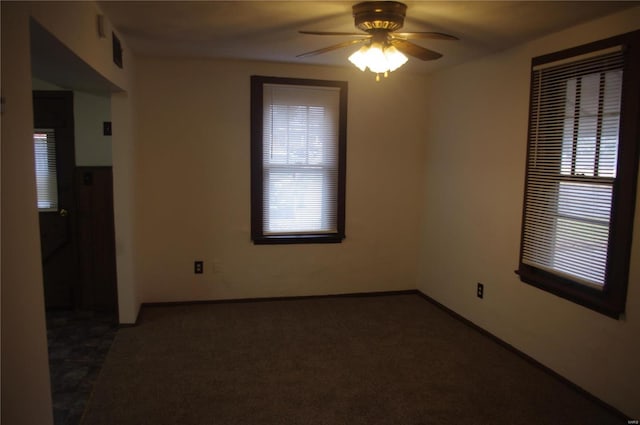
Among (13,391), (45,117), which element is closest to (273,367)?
(13,391)

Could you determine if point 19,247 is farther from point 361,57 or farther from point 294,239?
point 294,239

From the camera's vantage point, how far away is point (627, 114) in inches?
102

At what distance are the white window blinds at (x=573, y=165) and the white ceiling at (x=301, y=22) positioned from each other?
351mm

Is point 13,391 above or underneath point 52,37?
underneath

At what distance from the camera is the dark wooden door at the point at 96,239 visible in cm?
429

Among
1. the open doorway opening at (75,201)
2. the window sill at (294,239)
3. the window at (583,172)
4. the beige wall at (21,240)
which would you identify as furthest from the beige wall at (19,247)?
the window at (583,172)

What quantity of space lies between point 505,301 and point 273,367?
1899 mm

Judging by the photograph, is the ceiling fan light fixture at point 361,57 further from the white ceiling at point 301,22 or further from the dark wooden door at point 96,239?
the dark wooden door at point 96,239

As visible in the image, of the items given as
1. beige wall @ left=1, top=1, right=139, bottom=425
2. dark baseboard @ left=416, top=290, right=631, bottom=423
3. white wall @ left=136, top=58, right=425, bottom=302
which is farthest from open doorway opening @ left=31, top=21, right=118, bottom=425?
dark baseboard @ left=416, top=290, right=631, bottom=423

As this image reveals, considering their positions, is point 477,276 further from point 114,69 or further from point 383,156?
point 114,69

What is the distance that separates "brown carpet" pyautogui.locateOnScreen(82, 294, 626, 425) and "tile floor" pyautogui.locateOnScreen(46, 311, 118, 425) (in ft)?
0.30

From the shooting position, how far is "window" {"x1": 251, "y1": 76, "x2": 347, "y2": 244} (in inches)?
173

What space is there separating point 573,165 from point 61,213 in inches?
171

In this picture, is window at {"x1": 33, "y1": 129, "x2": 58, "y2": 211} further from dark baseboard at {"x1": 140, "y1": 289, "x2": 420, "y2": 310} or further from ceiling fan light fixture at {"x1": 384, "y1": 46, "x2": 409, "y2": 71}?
ceiling fan light fixture at {"x1": 384, "y1": 46, "x2": 409, "y2": 71}
